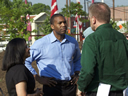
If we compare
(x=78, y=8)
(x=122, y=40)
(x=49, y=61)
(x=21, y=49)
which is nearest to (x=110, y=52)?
(x=122, y=40)

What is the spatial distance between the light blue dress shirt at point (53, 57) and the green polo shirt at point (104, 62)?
42.4 inches

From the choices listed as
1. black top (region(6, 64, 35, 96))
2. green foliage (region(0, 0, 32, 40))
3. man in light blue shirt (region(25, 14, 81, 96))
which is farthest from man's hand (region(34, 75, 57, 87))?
green foliage (region(0, 0, 32, 40))

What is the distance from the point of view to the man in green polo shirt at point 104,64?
2516 millimetres

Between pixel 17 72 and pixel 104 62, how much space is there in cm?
101

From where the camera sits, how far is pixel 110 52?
2.54 m

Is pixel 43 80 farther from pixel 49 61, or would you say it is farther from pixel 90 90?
pixel 90 90

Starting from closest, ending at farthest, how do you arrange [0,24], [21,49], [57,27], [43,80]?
[21,49] < [43,80] < [57,27] < [0,24]

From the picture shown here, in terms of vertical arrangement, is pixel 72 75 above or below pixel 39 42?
below

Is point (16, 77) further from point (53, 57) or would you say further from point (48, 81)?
point (53, 57)

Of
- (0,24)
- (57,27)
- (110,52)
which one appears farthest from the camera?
(0,24)

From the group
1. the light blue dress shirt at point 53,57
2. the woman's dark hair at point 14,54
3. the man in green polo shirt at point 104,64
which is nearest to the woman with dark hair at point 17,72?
the woman's dark hair at point 14,54

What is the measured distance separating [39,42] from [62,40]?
392 millimetres

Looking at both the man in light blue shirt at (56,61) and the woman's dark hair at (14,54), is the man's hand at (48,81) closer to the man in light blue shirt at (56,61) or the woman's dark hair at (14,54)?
the man in light blue shirt at (56,61)

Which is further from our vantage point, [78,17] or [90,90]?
[78,17]
